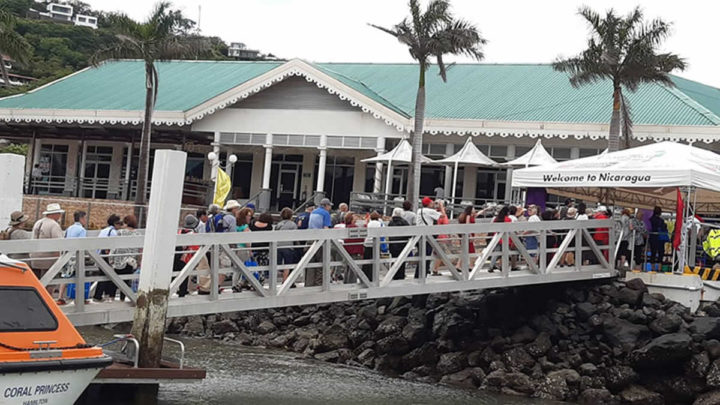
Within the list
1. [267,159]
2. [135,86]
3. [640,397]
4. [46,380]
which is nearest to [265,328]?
[640,397]

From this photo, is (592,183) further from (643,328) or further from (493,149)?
(493,149)

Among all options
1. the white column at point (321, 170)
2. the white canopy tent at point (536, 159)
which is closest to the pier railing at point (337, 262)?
the white canopy tent at point (536, 159)

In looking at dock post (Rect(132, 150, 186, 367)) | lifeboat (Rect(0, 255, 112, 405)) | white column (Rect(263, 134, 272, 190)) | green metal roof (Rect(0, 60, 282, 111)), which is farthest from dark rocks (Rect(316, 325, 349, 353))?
green metal roof (Rect(0, 60, 282, 111))

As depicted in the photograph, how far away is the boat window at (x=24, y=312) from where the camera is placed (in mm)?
11148

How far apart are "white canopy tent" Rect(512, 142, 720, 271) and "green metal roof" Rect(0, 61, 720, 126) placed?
1120cm

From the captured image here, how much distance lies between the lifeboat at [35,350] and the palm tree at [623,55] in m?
19.3

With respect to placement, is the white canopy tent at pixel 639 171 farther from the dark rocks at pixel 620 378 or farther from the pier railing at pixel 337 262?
the dark rocks at pixel 620 378

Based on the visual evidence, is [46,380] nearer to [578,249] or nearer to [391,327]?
[391,327]

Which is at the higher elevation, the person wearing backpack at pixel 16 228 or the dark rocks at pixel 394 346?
the person wearing backpack at pixel 16 228

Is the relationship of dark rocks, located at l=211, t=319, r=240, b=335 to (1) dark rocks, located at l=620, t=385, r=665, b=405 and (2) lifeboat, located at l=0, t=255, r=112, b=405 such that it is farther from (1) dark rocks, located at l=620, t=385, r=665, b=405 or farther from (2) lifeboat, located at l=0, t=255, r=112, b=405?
(2) lifeboat, located at l=0, t=255, r=112, b=405

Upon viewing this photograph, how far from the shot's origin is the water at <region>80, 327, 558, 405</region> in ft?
52.7

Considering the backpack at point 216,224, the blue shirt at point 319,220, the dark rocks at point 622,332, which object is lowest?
the dark rocks at point 622,332

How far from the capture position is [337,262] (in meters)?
16.5

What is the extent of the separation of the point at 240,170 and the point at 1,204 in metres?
24.8
